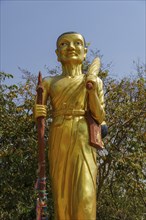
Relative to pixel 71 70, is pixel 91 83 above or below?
below

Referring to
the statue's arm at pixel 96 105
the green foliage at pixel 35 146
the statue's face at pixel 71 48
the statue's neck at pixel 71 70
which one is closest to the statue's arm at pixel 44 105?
the statue's neck at pixel 71 70

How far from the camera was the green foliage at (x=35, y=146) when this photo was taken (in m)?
10.6

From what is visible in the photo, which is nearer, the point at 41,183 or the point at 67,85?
the point at 41,183

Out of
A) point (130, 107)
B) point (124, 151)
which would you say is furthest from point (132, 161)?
point (130, 107)

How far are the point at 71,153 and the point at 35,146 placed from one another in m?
5.69

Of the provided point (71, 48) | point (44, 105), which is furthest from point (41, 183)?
point (71, 48)

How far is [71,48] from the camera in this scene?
18.4 feet

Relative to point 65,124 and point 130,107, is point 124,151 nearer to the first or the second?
point 130,107

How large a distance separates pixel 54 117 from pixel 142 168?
7.05 m

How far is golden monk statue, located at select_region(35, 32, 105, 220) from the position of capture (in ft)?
15.9

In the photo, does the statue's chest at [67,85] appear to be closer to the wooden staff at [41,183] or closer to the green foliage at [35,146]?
the wooden staff at [41,183]

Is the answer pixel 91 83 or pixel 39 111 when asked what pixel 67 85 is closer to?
pixel 91 83

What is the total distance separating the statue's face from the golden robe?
0.30m

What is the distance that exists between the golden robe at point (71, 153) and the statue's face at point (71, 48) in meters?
0.30
